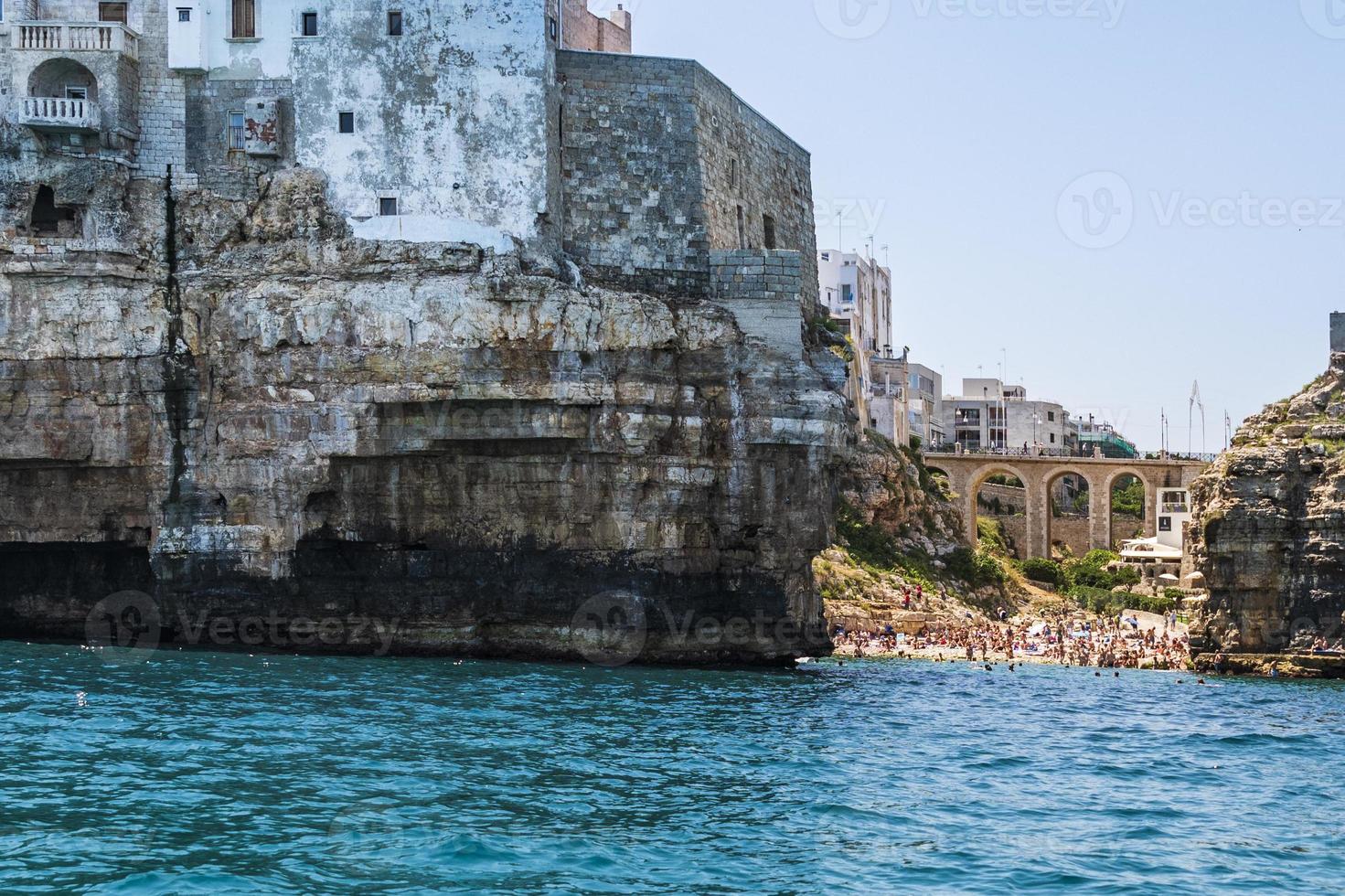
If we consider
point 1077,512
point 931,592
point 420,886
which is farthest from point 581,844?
point 1077,512

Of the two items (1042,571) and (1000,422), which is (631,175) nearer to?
(1042,571)

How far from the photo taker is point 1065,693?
4106 centimetres

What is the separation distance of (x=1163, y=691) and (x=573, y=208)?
61.4ft

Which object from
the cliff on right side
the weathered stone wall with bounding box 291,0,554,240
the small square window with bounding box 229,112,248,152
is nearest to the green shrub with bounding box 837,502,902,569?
the cliff on right side

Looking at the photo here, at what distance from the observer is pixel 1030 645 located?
183ft

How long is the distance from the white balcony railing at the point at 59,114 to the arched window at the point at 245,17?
384 centimetres

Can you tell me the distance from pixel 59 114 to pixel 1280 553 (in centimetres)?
3213

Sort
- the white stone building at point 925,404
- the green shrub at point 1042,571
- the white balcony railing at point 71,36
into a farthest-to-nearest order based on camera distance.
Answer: the white stone building at point 925,404, the green shrub at point 1042,571, the white balcony railing at point 71,36

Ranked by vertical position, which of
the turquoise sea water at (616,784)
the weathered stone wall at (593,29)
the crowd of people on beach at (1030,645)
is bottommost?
the crowd of people on beach at (1030,645)

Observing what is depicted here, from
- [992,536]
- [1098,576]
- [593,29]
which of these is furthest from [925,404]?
[593,29]

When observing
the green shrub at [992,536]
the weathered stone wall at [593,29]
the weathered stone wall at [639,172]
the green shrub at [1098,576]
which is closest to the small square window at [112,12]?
the weathered stone wall at [639,172]

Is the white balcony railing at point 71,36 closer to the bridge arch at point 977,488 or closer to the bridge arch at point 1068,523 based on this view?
the bridge arch at point 977,488

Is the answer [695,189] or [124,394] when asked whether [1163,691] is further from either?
[124,394]

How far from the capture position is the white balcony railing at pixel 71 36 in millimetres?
40156
